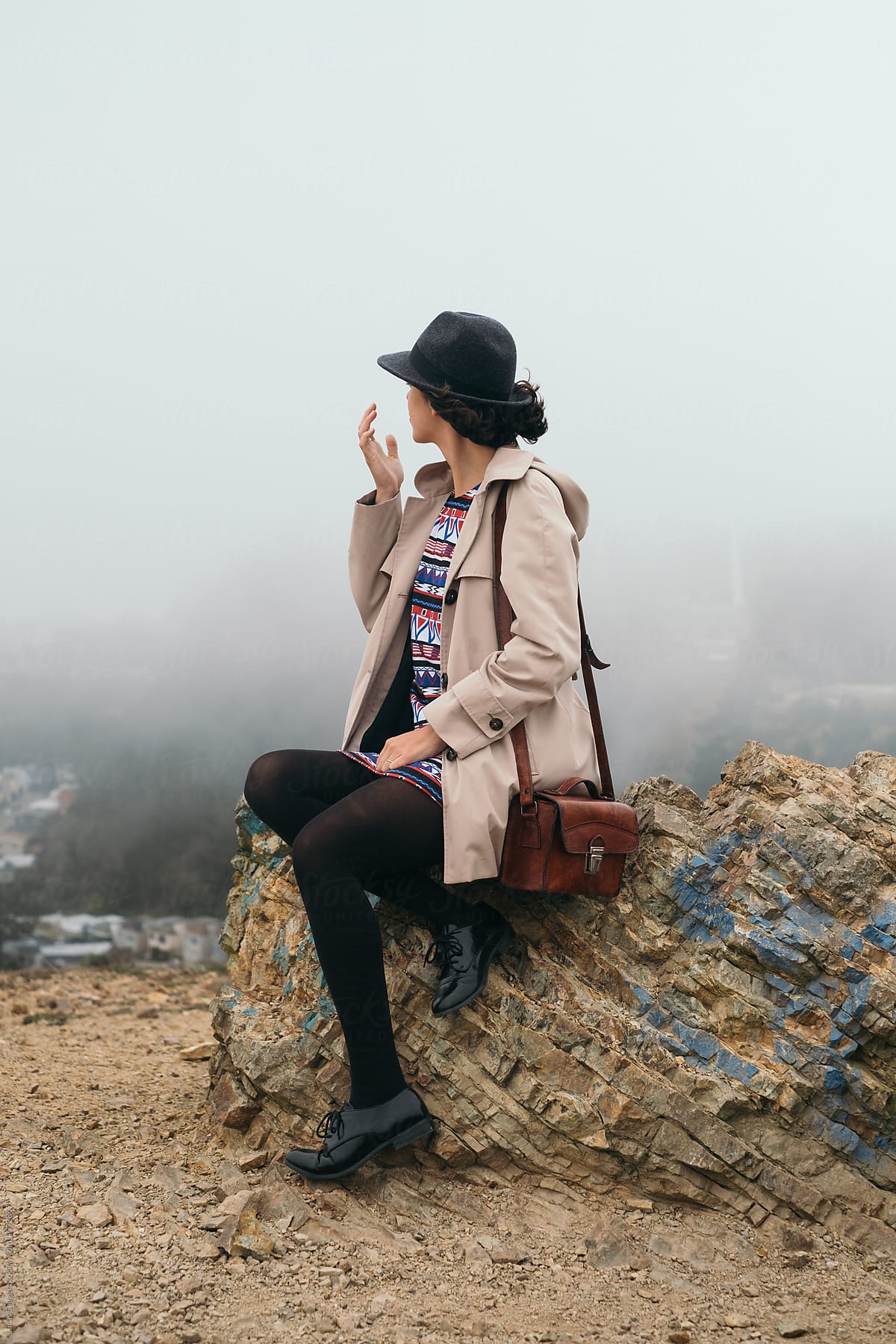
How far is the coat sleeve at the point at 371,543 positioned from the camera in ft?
18.2

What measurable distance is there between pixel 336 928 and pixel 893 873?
9.24ft

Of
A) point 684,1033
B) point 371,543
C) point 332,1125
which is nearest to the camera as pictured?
point 332,1125

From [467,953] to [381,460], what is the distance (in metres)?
2.42

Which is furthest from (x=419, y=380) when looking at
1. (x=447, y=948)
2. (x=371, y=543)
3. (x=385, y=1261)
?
(x=385, y=1261)

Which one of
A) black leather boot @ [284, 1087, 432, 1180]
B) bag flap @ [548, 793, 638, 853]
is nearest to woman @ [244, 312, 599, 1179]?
black leather boot @ [284, 1087, 432, 1180]

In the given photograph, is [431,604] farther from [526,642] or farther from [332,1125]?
[332,1125]

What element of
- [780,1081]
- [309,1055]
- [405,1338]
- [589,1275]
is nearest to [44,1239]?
[309,1055]

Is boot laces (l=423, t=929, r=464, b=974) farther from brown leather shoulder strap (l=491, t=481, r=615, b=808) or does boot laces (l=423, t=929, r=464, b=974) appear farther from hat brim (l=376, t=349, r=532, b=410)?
hat brim (l=376, t=349, r=532, b=410)

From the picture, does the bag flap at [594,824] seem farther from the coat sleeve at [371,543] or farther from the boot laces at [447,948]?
the coat sleeve at [371,543]

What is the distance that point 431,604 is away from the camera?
5.30m

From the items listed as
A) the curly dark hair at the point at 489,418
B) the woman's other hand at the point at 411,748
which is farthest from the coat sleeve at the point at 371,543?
the woman's other hand at the point at 411,748

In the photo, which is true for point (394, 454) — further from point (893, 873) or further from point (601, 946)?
point (893, 873)

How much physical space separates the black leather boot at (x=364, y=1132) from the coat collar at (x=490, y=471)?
278 cm

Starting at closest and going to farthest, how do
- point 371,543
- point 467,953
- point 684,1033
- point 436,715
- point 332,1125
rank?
point 436,715 < point 332,1125 < point 467,953 < point 684,1033 < point 371,543
